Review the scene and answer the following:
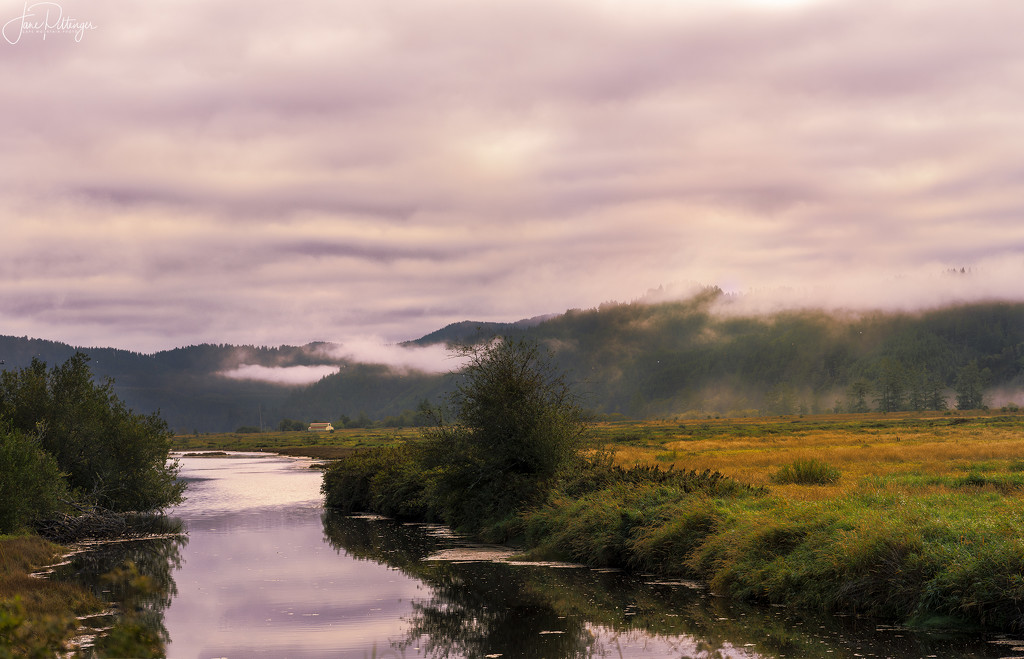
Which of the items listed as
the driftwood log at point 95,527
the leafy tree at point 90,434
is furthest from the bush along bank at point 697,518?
the leafy tree at point 90,434

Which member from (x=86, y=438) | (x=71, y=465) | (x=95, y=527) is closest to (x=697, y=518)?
(x=95, y=527)

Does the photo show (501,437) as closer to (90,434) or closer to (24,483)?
(24,483)

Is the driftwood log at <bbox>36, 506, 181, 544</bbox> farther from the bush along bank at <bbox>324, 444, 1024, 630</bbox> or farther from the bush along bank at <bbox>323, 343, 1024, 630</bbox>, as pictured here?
the bush along bank at <bbox>324, 444, 1024, 630</bbox>

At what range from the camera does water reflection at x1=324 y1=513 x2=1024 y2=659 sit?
700 inches

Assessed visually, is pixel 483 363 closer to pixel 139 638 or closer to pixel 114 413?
pixel 114 413

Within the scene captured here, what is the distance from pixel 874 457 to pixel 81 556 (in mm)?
44241

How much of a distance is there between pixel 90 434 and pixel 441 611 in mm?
31862

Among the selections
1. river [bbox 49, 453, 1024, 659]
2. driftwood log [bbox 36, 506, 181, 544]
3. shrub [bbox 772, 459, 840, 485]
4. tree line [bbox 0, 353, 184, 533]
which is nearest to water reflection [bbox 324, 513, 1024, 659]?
river [bbox 49, 453, 1024, 659]

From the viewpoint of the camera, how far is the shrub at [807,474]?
39688mm

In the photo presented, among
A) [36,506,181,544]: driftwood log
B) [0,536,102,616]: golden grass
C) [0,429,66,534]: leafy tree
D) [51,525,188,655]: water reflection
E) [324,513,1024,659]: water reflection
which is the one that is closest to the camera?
[324,513,1024,659]: water reflection

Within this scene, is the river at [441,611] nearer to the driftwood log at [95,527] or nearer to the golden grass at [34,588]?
the golden grass at [34,588]

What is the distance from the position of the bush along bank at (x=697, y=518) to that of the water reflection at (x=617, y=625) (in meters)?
0.84

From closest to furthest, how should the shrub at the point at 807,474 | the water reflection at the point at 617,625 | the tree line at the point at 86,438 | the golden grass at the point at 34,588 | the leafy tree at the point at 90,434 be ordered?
the water reflection at the point at 617,625, the golden grass at the point at 34,588, the shrub at the point at 807,474, the tree line at the point at 86,438, the leafy tree at the point at 90,434

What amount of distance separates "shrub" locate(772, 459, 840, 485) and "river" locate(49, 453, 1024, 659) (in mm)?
14045
